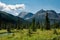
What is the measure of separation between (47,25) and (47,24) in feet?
2.84

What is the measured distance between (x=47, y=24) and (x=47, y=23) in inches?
34.2

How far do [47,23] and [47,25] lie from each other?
173 centimetres

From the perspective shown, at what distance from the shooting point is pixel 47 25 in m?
118

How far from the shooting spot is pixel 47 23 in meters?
119

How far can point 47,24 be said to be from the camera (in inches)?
4675
